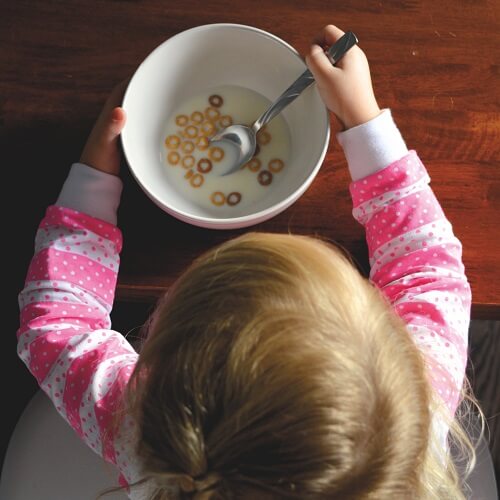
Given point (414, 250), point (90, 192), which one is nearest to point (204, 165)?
point (90, 192)

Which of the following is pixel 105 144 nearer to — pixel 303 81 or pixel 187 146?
pixel 187 146

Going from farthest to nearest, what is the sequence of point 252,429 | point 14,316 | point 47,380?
point 14,316
point 47,380
point 252,429

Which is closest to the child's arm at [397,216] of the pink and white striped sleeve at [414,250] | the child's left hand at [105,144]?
the pink and white striped sleeve at [414,250]

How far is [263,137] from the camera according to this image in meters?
0.75

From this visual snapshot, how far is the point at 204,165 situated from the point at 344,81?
7.0 inches

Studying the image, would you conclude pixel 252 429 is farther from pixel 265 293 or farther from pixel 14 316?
pixel 14 316

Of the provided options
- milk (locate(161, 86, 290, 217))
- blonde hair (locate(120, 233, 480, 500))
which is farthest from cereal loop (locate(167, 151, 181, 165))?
blonde hair (locate(120, 233, 480, 500))

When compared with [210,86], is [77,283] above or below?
below

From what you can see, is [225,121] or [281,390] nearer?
[281,390]

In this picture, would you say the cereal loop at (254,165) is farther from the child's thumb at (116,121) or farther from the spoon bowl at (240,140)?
the child's thumb at (116,121)

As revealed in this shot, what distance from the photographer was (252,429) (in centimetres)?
48

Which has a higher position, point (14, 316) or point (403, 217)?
point (403, 217)

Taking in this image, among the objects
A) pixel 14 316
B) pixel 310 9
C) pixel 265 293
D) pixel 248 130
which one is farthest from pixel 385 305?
pixel 14 316

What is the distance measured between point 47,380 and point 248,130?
1.14 feet
